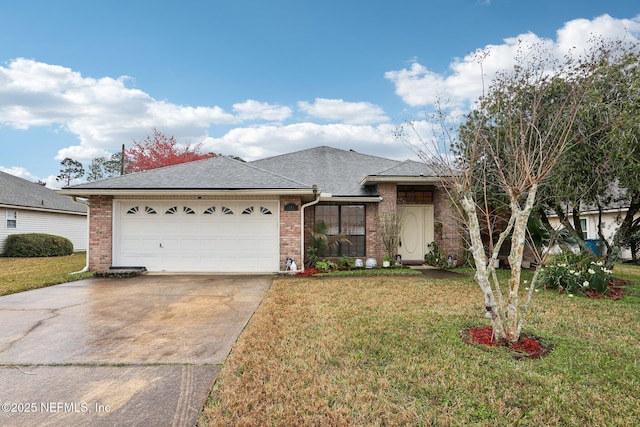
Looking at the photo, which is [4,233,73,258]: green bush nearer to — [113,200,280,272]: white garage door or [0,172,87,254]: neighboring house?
[0,172,87,254]: neighboring house

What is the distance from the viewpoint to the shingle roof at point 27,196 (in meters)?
16.6

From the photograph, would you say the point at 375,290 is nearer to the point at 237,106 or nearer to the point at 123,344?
the point at 123,344

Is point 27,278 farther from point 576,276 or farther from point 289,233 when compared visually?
point 576,276

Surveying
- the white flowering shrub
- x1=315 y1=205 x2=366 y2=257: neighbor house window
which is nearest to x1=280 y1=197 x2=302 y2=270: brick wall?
x1=315 y1=205 x2=366 y2=257: neighbor house window

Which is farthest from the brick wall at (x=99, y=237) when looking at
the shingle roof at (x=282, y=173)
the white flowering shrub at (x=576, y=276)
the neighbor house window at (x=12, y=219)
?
the white flowering shrub at (x=576, y=276)

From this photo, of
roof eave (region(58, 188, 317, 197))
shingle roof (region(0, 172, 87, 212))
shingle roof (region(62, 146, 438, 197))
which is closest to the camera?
roof eave (region(58, 188, 317, 197))

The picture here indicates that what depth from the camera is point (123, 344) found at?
13.3ft

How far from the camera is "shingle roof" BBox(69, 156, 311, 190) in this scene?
9.95m

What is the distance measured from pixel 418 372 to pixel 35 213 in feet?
71.1

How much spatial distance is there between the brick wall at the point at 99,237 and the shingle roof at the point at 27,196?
316 inches

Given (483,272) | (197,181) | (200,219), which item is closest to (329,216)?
(200,219)

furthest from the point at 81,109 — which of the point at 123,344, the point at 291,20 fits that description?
the point at 123,344

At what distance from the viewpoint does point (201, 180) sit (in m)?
10.5

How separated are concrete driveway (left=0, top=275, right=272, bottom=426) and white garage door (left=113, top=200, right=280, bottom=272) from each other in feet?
9.54
